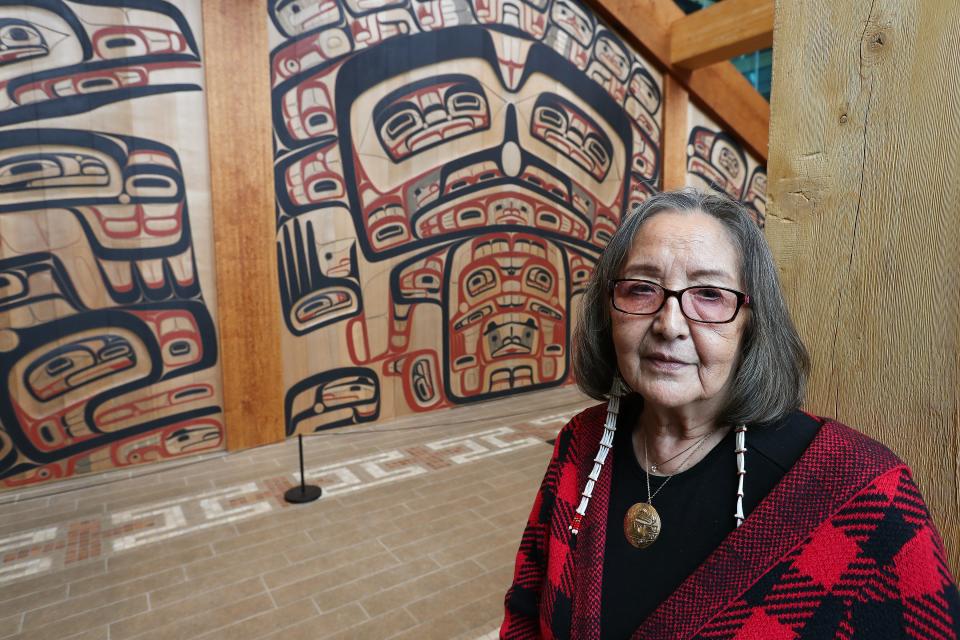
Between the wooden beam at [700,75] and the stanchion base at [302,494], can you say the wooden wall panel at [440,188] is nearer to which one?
the wooden beam at [700,75]

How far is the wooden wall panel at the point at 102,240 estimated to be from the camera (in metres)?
2.81

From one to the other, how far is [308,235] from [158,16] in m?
→ 1.41

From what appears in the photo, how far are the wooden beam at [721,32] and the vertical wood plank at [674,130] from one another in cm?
24

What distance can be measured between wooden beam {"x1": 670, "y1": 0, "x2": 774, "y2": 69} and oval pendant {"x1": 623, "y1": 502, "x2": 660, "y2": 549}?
4863 millimetres

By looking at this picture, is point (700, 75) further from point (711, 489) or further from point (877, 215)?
point (711, 489)

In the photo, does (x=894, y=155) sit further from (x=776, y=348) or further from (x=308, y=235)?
(x=308, y=235)

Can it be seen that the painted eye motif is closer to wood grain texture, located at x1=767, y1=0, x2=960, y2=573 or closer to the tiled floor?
the tiled floor

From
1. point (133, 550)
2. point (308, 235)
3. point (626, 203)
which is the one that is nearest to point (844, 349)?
point (133, 550)

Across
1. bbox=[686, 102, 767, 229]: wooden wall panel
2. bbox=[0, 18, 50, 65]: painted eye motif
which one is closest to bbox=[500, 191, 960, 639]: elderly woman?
bbox=[0, 18, 50, 65]: painted eye motif

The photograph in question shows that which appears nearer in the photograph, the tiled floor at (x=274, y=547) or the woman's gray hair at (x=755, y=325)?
the woman's gray hair at (x=755, y=325)

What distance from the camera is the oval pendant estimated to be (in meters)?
0.85

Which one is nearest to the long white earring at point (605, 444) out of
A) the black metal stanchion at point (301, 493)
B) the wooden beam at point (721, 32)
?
the black metal stanchion at point (301, 493)

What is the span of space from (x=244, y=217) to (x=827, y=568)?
11.0ft

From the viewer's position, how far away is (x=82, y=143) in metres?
2.92
